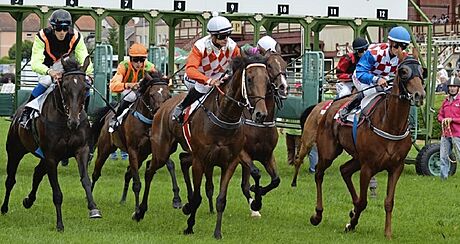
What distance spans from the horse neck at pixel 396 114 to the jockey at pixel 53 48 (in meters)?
3.08

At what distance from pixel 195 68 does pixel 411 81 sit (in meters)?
2.14

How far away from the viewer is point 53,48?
11.0 m

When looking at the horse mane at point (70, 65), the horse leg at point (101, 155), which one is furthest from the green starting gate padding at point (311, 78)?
the horse mane at point (70, 65)

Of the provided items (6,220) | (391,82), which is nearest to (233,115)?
(391,82)

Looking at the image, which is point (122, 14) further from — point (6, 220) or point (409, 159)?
point (6, 220)

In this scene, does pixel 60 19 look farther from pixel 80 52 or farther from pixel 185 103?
pixel 185 103

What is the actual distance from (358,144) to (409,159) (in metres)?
7.24

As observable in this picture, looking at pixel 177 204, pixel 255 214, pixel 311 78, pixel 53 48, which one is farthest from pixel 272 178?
pixel 311 78

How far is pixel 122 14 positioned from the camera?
53.9 feet

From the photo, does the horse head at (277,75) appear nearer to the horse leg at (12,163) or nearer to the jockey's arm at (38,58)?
the jockey's arm at (38,58)

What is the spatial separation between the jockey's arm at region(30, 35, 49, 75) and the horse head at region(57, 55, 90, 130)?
1.98ft

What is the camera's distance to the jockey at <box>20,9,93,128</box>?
10.7m

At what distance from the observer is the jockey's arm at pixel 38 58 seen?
34.6 feet

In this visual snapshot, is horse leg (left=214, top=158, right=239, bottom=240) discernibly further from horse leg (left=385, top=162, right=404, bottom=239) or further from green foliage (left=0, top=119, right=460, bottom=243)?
horse leg (left=385, top=162, right=404, bottom=239)
